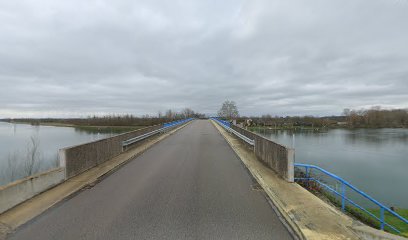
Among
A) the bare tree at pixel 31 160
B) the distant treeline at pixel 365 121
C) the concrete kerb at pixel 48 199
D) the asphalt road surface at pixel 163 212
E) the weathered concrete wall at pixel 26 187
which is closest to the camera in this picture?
the asphalt road surface at pixel 163 212

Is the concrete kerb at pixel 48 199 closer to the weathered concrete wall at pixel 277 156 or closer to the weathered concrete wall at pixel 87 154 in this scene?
→ the weathered concrete wall at pixel 87 154

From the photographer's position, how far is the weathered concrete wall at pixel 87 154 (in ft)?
26.2

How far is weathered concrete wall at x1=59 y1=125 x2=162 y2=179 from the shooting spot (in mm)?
7992

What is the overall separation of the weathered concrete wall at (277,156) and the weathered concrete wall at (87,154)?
6.57m

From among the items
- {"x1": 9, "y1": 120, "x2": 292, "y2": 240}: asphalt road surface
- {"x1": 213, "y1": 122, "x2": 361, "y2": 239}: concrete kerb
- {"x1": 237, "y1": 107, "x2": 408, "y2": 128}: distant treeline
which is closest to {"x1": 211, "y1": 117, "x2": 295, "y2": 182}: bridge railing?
{"x1": 213, "y1": 122, "x2": 361, "y2": 239}: concrete kerb

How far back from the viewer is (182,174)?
8.91 m

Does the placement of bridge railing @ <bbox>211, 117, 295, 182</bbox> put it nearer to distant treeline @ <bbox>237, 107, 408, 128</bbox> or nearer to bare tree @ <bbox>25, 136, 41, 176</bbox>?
bare tree @ <bbox>25, 136, 41, 176</bbox>

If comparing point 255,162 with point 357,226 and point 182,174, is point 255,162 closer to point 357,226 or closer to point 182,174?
point 182,174

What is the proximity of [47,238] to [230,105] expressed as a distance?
5309 inches

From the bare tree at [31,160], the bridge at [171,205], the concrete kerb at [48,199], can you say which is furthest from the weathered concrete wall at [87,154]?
the bare tree at [31,160]

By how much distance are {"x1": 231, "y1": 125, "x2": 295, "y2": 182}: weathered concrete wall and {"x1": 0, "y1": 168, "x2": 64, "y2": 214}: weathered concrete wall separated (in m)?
6.60

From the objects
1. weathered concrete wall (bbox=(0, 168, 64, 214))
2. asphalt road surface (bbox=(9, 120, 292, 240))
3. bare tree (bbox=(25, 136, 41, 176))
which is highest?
weathered concrete wall (bbox=(0, 168, 64, 214))

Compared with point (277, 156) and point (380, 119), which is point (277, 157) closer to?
point (277, 156)

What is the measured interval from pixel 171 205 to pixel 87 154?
5.09 m
